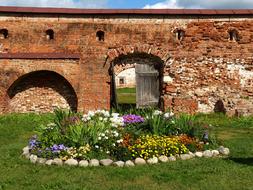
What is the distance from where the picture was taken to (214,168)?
7.50m

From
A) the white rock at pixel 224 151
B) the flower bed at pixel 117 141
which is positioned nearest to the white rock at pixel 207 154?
the flower bed at pixel 117 141

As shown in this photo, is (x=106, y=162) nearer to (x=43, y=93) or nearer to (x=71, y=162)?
(x=71, y=162)

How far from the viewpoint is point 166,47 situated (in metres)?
16.1

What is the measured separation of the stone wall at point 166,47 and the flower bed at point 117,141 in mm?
6464

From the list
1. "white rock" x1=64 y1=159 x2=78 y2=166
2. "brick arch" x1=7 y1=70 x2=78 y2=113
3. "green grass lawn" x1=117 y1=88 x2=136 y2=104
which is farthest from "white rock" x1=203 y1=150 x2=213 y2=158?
"green grass lawn" x1=117 y1=88 x2=136 y2=104

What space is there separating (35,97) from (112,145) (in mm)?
8765

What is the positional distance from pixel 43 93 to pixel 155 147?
9013 mm

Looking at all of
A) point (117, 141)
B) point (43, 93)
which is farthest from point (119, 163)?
point (43, 93)

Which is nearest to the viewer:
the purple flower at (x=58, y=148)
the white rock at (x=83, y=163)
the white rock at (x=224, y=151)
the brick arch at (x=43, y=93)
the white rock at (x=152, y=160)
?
the white rock at (x=83, y=163)

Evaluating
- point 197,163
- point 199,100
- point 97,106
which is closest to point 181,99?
point 199,100

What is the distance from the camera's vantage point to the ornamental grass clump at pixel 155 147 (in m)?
8.05

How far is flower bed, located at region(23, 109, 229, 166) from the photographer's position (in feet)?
26.1

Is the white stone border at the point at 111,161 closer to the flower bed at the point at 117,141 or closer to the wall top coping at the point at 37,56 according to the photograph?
the flower bed at the point at 117,141

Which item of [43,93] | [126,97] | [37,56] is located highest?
[37,56]
